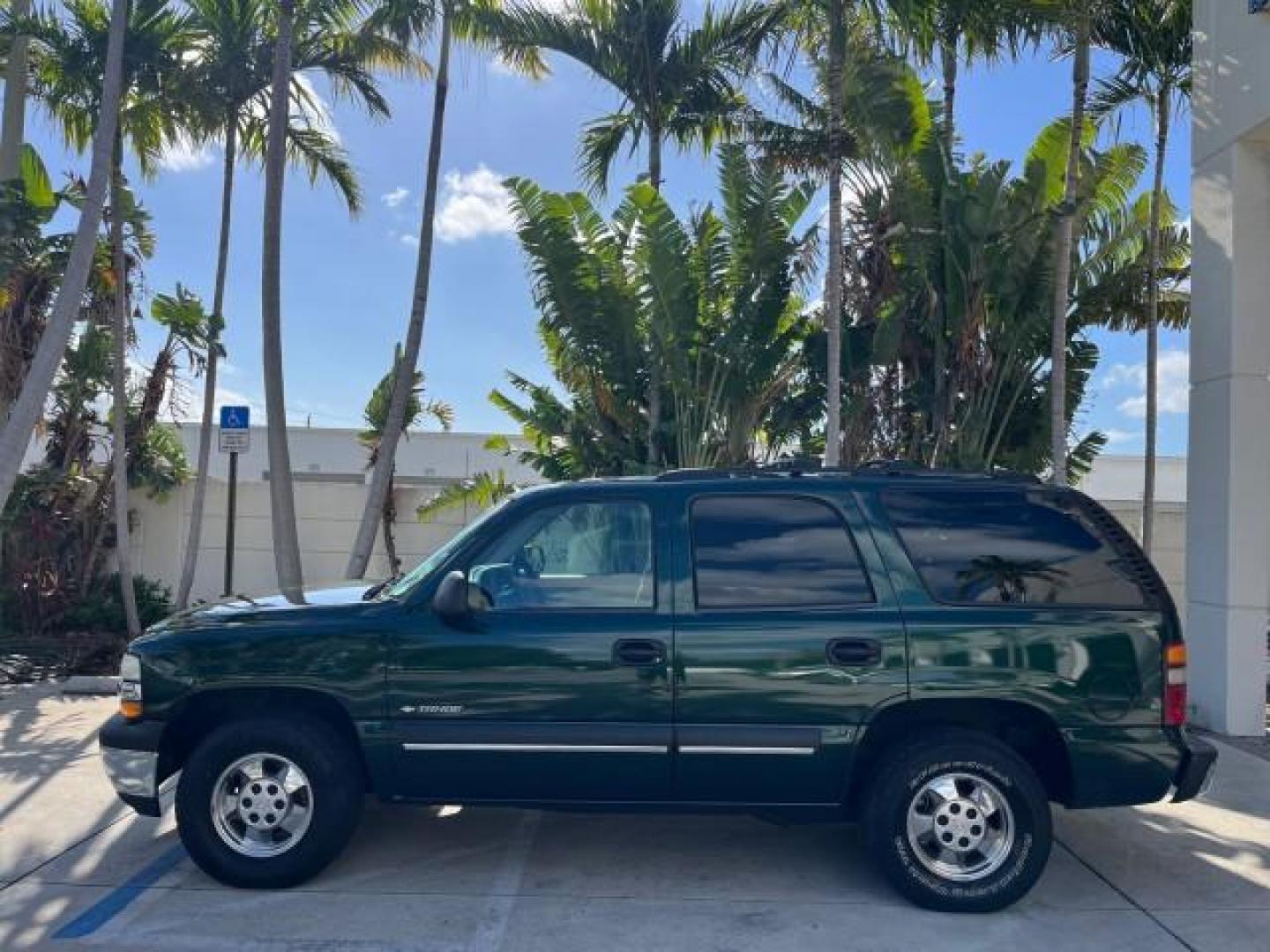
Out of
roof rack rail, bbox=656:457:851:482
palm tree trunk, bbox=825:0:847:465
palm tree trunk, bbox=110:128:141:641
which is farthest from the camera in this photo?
palm tree trunk, bbox=110:128:141:641

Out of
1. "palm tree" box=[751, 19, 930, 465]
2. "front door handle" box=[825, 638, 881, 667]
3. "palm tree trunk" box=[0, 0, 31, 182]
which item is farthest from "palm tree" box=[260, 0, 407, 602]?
"front door handle" box=[825, 638, 881, 667]

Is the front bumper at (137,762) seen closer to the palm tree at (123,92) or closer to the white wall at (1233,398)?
the palm tree at (123,92)

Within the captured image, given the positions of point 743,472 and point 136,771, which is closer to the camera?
point 136,771

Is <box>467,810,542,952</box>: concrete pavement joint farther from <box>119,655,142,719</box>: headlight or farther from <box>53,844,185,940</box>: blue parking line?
<box>119,655,142,719</box>: headlight

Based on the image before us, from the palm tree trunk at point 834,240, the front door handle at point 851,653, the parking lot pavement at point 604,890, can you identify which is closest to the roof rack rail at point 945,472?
the front door handle at point 851,653

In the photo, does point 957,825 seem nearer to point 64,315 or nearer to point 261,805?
point 261,805

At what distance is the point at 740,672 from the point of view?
4680 mm

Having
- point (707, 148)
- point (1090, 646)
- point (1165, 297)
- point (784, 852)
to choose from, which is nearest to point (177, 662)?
point (784, 852)

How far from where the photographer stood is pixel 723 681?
4.68 metres

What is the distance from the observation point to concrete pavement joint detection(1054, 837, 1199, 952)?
4484mm

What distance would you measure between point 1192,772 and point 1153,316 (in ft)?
25.9

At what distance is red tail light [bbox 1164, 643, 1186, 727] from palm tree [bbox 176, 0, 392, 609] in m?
9.95

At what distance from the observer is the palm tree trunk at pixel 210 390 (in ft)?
39.6

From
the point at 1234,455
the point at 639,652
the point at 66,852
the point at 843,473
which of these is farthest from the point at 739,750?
the point at 1234,455
